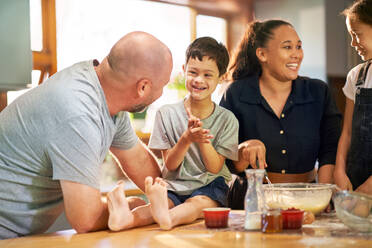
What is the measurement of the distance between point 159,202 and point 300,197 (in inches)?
17.4

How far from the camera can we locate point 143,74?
61.6 inches

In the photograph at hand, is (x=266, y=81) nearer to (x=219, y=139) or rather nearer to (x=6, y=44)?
(x=219, y=139)

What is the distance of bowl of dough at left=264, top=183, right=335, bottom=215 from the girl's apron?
655 mm

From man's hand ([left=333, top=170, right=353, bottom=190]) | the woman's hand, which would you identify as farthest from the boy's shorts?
man's hand ([left=333, top=170, right=353, bottom=190])

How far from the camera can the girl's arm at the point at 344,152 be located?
203cm

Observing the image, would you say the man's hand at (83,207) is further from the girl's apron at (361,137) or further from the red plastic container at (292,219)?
the girl's apron at (361,137)

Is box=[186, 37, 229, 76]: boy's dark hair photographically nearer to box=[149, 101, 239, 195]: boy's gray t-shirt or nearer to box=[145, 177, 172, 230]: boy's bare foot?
box=[149, 101, 239, 195]: boy's gray t-shirt

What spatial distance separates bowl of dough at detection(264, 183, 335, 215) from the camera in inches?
60.0

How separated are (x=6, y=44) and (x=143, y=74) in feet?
4.28

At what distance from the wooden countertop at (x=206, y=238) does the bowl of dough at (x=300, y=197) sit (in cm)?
6

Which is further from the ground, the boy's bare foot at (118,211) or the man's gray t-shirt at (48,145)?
the man's gray t-shirt at (48,145)

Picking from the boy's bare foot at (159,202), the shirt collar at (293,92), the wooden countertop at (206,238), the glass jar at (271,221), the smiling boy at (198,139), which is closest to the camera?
the wooden countertop at (206,238)

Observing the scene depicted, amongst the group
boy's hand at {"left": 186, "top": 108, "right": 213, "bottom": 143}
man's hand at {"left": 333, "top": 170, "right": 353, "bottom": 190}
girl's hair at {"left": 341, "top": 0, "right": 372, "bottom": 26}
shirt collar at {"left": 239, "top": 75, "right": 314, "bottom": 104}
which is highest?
girl's hair at {"left": 341, "top": 0, "right": 372, "bottom": 26}

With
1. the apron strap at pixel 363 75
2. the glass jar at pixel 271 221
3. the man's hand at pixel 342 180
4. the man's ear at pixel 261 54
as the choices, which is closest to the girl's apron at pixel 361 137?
the apron strap at pixel 363 75
